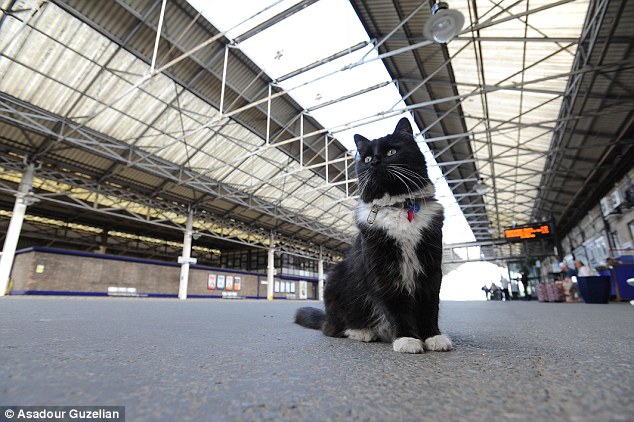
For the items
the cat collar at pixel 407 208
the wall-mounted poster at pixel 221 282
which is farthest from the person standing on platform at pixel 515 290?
the cat collar at pixel 407 208

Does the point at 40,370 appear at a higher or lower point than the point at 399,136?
lower

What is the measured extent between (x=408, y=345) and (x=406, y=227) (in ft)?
1.63

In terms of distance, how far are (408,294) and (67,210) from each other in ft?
77.7

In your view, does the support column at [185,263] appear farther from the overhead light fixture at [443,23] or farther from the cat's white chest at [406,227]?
the cat's white chest at [406,227]

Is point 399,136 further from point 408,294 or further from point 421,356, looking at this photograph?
point 421,356

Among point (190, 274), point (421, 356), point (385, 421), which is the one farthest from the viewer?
point (190, 274)

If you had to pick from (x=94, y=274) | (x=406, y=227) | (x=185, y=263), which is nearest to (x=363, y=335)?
(x=406, y=227)

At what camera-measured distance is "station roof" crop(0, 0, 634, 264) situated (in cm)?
706

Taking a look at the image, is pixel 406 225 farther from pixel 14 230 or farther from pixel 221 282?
pixel 221 282

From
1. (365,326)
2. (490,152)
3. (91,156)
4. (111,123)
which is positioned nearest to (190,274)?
(91,156)

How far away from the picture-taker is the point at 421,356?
3.64ft

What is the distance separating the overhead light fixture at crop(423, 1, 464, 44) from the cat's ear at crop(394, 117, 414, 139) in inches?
160

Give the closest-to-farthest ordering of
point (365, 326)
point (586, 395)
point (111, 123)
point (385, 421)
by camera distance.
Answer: point (385, 421)
point (586, 395)
point (365, 326)
point (111, 123)

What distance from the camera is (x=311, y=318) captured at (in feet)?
7.30
